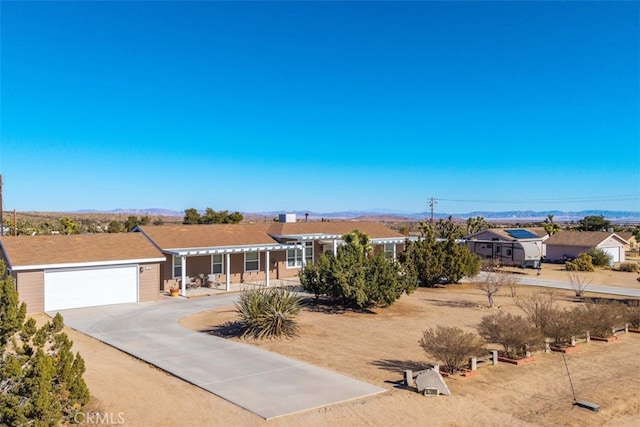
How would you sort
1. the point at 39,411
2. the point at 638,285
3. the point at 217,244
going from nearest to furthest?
1. the point at 39,411
2. the point at 217,244
3. the point at 638,285

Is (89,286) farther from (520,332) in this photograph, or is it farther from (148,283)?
(520,332)

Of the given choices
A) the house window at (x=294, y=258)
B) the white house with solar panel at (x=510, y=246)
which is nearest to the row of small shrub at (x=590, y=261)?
the white house with solar panel at (x=510, y=246)

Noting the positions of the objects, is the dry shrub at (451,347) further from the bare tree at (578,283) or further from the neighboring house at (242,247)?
the bare tree at (578,283)

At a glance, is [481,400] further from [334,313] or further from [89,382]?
[334,313]

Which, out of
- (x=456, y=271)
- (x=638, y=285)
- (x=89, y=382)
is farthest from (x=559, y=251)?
(x=89, y=382)

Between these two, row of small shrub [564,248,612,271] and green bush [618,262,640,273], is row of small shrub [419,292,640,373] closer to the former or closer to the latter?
row of small shrub [564,248,612,271]

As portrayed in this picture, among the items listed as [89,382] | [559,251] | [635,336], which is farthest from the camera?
[559,251]

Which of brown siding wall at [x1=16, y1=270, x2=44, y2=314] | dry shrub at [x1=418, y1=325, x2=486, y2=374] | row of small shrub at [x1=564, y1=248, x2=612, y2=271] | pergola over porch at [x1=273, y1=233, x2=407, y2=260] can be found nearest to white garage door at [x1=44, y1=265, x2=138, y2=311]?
A: brown siding wall at [x1=16, y1=270, x2=44, y2=314]
